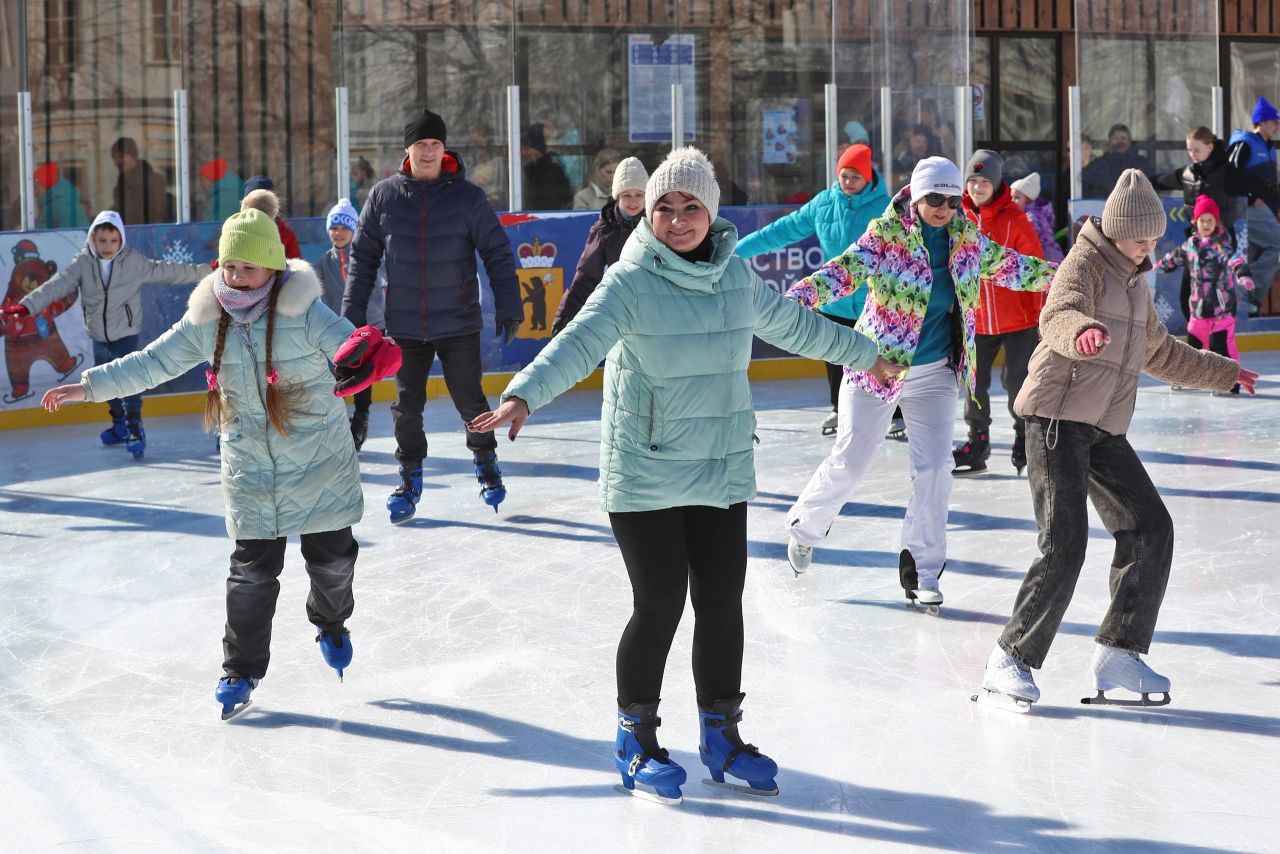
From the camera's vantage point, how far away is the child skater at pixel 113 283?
9.09 meters

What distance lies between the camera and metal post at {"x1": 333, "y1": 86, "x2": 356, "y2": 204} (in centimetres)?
1138

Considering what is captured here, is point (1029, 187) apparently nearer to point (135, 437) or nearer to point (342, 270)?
point (342, 270)

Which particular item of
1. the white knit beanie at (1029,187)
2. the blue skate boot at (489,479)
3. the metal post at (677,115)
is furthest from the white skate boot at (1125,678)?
the metal post at (677,115)

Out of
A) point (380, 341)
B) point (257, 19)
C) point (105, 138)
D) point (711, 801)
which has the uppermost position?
point (257, 19)

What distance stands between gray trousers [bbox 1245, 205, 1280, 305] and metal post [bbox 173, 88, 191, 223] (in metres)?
8.20

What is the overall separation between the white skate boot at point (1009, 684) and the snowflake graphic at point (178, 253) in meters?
7.47

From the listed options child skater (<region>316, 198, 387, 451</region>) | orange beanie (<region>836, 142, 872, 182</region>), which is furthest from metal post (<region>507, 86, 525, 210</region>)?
orange beanie (<region>836, 142, 872, 182</region>)

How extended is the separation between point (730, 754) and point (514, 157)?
8.57 m

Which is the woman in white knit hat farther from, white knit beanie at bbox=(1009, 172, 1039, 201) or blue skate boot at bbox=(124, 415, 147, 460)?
white knit beanie at bbox=(1009, 172, 1039, 201)

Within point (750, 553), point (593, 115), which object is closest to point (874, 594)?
point (750, 553)

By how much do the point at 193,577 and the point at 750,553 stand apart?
208cm

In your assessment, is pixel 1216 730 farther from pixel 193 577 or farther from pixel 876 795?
pixel 193 577

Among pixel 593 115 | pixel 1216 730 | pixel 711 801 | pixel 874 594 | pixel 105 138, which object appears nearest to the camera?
pixel 711 801

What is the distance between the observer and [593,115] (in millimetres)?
12430
